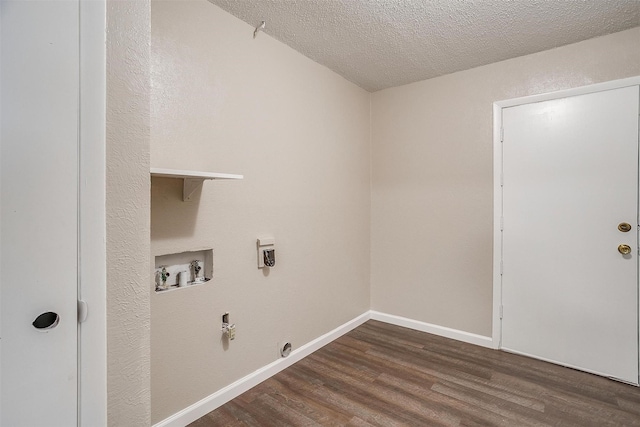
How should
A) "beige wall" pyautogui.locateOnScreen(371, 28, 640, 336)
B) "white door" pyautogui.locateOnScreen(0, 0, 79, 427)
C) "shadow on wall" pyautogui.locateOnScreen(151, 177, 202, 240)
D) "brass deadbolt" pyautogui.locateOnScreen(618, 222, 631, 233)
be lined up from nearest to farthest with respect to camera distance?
"white door" pyautogui.locateOnScreen(0, 0, 79, 427) < "shadow on wall" pyautogui.locateOnScreen(151, 177, 202, 240) < "brass deadbolt" pyautogui.locateOnScreen(618, 222, 631, 233) < "beige wall" pyautogui.locateOnScreen(371, 28, 640, 336)

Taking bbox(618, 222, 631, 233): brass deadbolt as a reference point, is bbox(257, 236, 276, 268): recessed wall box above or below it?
below

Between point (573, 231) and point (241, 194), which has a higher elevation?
point (241, 194)

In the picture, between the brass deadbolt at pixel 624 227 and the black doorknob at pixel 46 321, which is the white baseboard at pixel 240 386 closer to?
the black doorknob at pixel 46 321

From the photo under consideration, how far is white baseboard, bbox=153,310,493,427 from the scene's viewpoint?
1829mm

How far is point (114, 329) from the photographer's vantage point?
0.89 meters

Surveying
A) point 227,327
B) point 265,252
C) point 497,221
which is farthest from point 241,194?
point 497,221

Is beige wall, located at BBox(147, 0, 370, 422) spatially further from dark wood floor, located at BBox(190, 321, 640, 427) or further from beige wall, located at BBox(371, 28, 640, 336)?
beige wall, located at BBox(371, 28, 640, 336)

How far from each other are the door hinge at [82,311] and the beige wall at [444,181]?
286 cm

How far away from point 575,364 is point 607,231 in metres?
1.06

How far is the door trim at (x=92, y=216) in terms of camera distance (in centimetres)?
83

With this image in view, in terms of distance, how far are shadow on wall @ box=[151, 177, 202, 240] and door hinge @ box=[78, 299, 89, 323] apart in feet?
2.91

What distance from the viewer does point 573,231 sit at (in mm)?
2424

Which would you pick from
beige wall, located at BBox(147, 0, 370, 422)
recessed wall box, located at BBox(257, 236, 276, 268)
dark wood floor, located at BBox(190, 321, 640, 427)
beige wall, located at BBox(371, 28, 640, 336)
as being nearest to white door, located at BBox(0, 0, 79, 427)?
beige wall, located at BBox(147, 0, 370, 422)

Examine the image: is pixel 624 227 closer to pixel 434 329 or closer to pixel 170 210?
pixel 434 329
